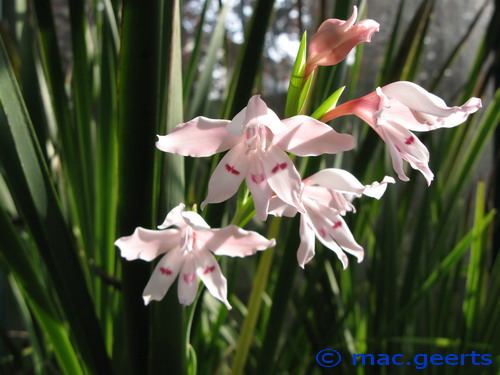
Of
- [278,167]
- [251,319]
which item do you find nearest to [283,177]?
[278,167]

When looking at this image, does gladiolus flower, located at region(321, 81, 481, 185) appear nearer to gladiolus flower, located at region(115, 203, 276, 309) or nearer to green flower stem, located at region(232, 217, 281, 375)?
gladiolus flower, located at region(115, 203, 276, 309)

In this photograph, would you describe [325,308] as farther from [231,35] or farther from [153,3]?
[231,35]

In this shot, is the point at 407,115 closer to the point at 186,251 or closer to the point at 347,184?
the point at 347,184

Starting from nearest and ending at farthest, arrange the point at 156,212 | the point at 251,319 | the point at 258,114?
the point at 258,114, the point at 156,212, the point at 251,319

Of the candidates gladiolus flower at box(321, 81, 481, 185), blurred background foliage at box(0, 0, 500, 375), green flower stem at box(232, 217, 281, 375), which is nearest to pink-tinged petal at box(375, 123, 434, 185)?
gladiolus flower at box(321, 81, 481, 185)

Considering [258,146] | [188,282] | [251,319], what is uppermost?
[258,146]

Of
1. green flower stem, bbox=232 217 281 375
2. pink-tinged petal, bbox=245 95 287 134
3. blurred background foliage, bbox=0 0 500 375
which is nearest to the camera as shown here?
pink-tinged petal, bbox=245 95 287 134

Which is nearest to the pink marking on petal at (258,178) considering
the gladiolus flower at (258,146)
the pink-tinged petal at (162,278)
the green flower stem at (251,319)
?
the gladiolus flower at (258,146)

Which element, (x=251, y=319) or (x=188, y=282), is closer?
(x=188, y=282)
